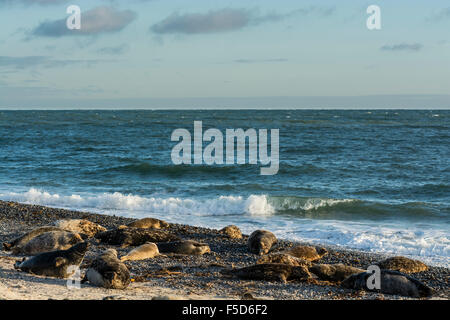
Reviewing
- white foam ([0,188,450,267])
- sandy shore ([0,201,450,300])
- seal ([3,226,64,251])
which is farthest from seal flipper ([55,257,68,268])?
white foam ([0,188,450,267])

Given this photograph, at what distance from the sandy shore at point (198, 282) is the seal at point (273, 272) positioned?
5.7 inches

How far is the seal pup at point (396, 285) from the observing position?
7863mm

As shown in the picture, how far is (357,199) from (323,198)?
1.15 metres

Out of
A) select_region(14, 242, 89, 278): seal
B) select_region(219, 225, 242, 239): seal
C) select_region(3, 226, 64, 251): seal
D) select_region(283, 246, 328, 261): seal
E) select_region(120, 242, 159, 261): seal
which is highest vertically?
select_region(14, 242, 89, 278): seal

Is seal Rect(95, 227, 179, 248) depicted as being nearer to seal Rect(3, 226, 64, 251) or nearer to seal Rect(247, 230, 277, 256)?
seal Rect(3, 226, 64, 251)

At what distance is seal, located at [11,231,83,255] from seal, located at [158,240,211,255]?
63.7 inches

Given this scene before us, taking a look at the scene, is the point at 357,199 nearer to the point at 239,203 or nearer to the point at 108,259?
the point at 239,203

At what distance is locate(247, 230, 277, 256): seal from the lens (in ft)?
35.4

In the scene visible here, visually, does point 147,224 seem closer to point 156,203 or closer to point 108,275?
point 108,275

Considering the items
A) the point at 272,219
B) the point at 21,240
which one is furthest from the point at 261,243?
the point at 272,219

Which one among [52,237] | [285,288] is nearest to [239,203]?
[52,237]

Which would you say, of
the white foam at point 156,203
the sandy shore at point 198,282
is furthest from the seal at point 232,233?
the white foam at point 156,203

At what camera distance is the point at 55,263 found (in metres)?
8.05

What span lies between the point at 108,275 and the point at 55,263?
1.16 meters
